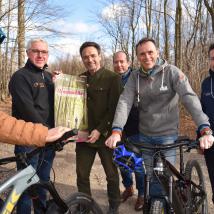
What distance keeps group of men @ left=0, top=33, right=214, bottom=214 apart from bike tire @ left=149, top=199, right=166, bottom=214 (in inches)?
22.4

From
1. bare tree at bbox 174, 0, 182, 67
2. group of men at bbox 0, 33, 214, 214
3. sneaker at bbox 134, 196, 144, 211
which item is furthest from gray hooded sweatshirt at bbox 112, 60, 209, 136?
bare tree at bbox 174, 0, 182, 67

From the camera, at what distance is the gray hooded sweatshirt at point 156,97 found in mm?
3227

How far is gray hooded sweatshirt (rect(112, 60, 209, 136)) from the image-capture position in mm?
3227

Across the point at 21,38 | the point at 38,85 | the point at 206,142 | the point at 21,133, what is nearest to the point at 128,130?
the point at 38,85

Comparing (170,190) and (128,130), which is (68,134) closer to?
(170,190)

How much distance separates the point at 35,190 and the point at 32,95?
1.32m

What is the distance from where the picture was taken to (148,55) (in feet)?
10.8

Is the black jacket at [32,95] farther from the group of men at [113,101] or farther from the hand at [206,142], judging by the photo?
the hand at [206,142]

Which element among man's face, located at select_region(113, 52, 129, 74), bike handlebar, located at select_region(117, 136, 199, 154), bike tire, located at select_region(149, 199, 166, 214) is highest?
man's face, located at select_region(113, 52, 129, 74)

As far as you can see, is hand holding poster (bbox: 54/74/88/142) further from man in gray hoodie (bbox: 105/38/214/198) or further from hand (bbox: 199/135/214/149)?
hand (bbox: 199/135/214/149)

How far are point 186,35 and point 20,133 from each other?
892 inches

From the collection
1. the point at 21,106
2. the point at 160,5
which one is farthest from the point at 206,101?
→ the point at 160,5

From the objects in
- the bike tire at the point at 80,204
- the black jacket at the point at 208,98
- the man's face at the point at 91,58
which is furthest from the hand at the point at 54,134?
the black jacket at the point at 208,98

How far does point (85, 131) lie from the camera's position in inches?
152
